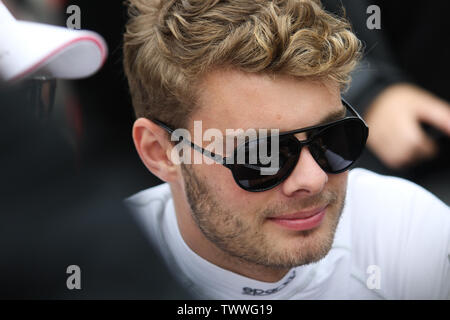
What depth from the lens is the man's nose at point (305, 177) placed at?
4.80 ft

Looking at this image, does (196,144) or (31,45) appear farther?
(196,144)

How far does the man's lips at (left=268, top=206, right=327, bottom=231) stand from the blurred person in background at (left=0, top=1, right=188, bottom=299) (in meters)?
0.39

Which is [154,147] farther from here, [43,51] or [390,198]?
[390,198]

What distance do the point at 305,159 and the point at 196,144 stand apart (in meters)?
0.31

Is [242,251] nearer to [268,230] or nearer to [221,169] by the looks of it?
[268,230]

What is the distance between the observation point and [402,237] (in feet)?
6.36

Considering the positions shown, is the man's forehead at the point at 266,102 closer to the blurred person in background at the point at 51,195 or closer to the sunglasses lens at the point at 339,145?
the sunglasses lens at the point at 339,145

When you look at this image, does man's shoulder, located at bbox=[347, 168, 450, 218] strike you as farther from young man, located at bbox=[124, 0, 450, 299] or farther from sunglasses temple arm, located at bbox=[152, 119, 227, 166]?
sunglasses temple arm, located at bbox=[152, 119, 227, 166]

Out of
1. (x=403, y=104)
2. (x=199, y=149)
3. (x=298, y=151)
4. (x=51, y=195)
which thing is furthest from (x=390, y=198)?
(x=51, y=195)

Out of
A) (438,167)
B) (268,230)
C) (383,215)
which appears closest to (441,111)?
(438,167)

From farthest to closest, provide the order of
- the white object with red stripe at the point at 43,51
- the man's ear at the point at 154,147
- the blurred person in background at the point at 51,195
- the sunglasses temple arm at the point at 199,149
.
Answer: the man's ear at the point at 154,147
the sunglasses temple arm at the point at 199,149
the white object with red stripe at the point at 43,51
the blurred person in background at the point at 51,195

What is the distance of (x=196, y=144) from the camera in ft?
5.14

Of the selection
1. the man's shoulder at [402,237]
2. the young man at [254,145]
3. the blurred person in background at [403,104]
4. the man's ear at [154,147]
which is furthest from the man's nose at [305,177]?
the blurred person in background at [403,104]

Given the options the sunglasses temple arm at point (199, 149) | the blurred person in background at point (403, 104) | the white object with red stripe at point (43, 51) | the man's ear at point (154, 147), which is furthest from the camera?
the blurred person in background at point (403, 104)
